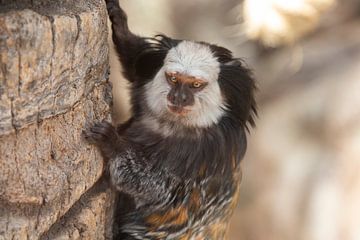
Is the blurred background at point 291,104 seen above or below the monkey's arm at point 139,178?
below

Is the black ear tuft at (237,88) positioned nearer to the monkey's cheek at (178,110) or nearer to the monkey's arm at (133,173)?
the monkey's cheek at (178,110)

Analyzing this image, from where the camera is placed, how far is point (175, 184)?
7.63ft

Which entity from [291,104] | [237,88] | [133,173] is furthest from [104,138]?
[291,104]

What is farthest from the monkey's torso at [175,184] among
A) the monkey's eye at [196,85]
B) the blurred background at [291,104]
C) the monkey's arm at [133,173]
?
the blurred background at [291,104]

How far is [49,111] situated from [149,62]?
84 cm

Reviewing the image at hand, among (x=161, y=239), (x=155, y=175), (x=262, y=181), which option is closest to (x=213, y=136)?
(x=155, y=175)

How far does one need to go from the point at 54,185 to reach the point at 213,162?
0.73 metres

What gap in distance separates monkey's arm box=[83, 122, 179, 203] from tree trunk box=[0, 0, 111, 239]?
96mm

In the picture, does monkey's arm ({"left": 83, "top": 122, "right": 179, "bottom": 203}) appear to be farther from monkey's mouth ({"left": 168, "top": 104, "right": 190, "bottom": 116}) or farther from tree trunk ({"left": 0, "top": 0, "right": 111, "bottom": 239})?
monkey's mouth ({"left": 168, "top": 104, "right": 190, "bottom": 116})

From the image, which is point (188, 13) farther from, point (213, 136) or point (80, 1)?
point (80, 1)

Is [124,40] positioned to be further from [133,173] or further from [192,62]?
[133,173]

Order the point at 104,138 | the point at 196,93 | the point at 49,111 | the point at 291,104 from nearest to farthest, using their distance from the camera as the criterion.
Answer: the point at 49,111 → the point at 104,138 → the point at 196,93 → the point at 291,104

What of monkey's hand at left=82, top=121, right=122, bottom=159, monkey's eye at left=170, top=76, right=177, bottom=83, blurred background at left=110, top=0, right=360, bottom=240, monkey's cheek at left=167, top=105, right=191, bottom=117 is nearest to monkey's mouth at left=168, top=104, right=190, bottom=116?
monkey's cheek at left=167, top=105, right=191, bottom=117

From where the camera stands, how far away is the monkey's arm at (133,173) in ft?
7.11
